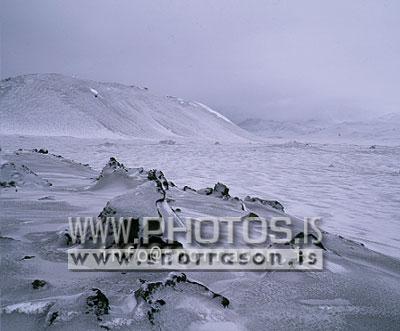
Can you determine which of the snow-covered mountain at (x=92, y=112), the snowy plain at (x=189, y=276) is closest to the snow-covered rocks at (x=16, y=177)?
the snowy plain at (x=189, y=276)

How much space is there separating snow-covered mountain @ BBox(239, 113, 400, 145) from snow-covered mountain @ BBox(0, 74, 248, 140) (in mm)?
16174

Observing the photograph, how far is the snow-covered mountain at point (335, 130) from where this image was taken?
157 ft

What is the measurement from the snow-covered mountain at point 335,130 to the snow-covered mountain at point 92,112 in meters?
16.2

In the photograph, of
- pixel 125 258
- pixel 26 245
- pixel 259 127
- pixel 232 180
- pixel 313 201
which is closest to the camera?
pixel 125 258

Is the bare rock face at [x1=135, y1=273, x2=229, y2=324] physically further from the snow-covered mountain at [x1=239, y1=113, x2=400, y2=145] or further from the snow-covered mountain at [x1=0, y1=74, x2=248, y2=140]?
the snow-covered mountain at [x1=239, y1=113, x2=400, y2=145]

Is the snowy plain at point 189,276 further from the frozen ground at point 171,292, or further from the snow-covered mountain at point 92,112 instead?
the snow-covered mountain at point 92,112

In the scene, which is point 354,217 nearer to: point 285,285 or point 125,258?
point 285,285

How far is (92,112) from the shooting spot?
38719mm

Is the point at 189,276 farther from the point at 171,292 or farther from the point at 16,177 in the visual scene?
the point at 16,177

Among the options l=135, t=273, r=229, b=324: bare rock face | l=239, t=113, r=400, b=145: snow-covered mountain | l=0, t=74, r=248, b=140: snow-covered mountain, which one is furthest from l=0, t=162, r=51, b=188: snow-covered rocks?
l=239, t=113, r=400, b=145: snow-covered mountain

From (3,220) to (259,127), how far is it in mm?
137271

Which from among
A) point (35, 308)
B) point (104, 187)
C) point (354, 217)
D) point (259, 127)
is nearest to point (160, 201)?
point (35, 308)

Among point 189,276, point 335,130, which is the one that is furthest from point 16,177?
point 335,130

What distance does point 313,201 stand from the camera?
4422mm
